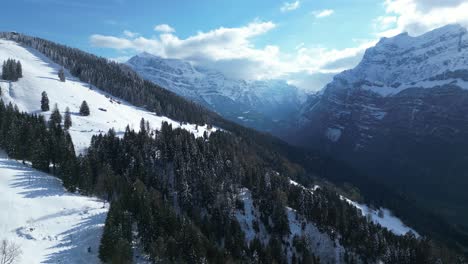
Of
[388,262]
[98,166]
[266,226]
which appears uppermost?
[98,166]

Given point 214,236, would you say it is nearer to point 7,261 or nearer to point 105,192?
point 105,192

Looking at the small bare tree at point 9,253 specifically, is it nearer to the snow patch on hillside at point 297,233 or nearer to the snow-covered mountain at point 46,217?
the snow-covered mountain at point 46,217

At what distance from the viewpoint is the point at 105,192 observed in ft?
378

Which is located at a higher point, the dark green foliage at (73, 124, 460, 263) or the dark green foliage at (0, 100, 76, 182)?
the dark green foliage at (0, 100, 76, 182)

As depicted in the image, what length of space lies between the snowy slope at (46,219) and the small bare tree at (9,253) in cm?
125

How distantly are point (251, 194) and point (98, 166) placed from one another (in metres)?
55.3

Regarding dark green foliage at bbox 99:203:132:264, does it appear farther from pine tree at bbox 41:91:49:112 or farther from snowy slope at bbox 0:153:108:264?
pine tree at bbox 41:91:49:112

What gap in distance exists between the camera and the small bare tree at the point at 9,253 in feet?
204

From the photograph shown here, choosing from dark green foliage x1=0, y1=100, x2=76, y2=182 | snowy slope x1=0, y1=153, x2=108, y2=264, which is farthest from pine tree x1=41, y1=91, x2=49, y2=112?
snowy slope x1=0, y1=153, x2=108, y2=264

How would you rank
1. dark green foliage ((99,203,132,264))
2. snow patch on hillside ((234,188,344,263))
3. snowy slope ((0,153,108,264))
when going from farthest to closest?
snow patch on hillside ((234,188,344,263)), snowy slope ((0,153,108,264)), dark green foliage ((99,203,132,264))

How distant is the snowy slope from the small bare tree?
1253mm

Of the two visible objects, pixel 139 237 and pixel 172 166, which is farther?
pixel 172 166

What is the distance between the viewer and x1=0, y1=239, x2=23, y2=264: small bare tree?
204 feet

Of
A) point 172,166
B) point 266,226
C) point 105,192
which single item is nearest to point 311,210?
point 266,226
